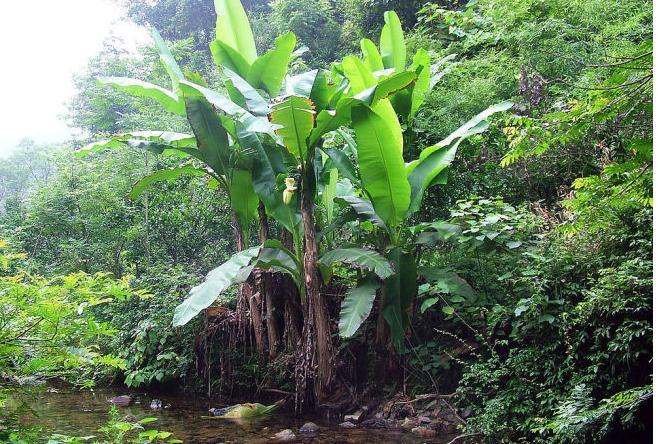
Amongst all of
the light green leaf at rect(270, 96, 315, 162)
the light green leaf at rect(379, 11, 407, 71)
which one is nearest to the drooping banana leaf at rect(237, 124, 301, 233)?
the light green leaf at rect(270, 96, 315, 162)

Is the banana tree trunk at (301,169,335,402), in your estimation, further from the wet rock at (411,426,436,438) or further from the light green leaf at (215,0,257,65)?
the light green leaf at (215,0,257,65)

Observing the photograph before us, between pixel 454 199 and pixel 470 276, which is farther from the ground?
pixel 454 199

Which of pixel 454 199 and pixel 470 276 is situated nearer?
pixel 470 276

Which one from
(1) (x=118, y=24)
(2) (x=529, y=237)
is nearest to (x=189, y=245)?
(2) (x=529, y=237)

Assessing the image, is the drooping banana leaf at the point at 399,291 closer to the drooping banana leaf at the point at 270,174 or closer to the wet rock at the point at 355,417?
the wet rock at the point at 355,417

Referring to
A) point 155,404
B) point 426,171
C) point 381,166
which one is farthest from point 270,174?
point 155,404

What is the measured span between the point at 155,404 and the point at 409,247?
326cm

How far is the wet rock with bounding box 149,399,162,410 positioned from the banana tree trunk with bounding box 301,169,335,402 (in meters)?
1.95

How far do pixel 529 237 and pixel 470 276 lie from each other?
626 millimetres

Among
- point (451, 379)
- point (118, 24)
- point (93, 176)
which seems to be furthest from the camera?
point (118, 24)

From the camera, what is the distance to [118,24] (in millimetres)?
17484

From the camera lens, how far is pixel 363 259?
3979 millimetres

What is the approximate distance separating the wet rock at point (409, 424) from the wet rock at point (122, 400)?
3.16m

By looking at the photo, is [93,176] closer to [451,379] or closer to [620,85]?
[451,379]
